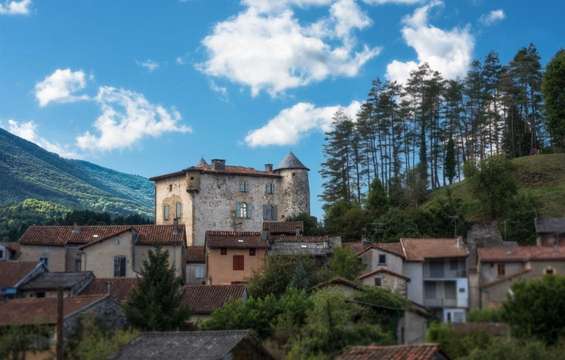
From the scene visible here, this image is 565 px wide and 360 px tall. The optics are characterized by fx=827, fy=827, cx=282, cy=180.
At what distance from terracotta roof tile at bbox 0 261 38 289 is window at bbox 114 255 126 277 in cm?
598

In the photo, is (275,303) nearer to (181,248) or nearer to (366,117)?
(181,248)

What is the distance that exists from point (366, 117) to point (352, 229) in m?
20.6

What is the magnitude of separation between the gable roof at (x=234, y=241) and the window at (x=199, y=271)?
2.17 meters

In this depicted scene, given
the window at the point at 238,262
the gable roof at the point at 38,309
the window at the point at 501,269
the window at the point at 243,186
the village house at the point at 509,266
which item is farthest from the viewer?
the window at the point at 243,186

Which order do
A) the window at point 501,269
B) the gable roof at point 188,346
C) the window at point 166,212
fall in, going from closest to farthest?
the gable roof at point 188,346, the window at point 501,269, the window at point 166,212

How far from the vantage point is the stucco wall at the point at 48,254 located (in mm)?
57250

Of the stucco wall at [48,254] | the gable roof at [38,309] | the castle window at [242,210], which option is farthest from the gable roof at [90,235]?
the gable roof at [38,309]

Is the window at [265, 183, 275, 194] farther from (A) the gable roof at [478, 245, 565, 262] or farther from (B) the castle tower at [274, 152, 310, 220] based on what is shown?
(A) the gable roof at [478, 245, 565, 262]

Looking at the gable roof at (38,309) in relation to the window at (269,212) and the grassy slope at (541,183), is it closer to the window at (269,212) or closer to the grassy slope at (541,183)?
the window at (269,212)

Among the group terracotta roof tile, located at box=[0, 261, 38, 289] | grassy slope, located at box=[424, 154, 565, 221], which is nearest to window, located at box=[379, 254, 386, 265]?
grassy slope, located at box=[424, 154, 565, 221]

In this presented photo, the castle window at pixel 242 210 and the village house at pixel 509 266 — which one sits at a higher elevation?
the castle window at pixel 242 210

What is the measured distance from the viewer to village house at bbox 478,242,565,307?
4853 centimetres

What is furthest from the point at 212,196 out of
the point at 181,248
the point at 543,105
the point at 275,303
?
the point at 543,105

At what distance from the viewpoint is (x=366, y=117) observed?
83.2m
